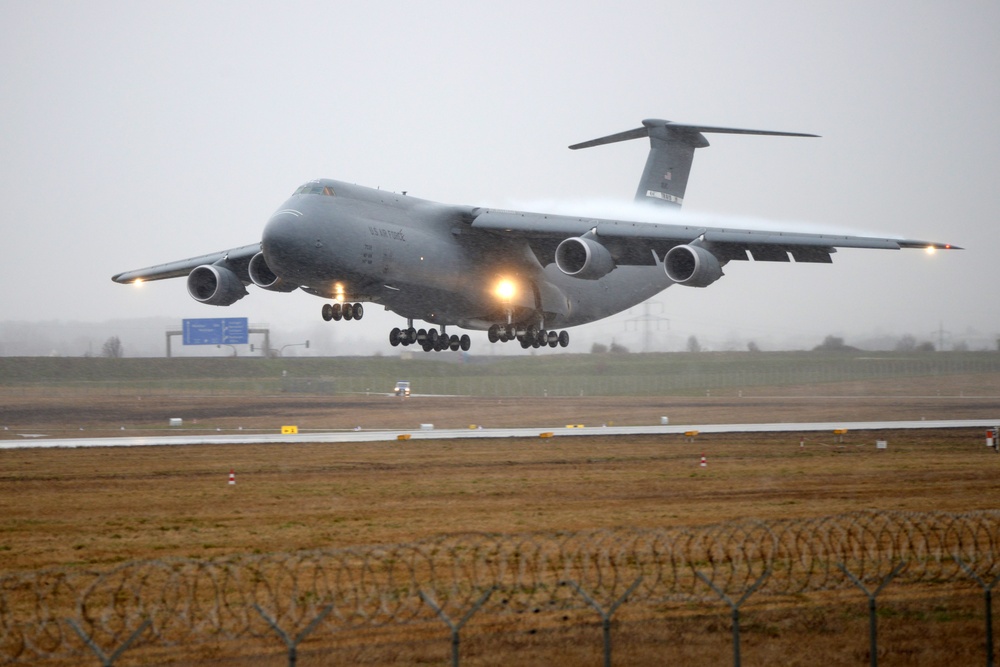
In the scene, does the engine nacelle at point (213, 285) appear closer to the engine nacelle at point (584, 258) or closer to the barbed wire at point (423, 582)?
the engine nacelle at point (584, 258)

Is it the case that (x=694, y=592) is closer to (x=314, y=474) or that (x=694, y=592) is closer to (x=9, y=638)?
(x=9, y=638)

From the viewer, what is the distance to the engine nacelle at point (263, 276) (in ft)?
91.1

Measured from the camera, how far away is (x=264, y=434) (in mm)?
39500

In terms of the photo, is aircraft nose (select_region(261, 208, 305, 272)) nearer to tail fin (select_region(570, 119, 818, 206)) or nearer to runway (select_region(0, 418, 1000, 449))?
runway (select_region(0, 418, 1000, 449))

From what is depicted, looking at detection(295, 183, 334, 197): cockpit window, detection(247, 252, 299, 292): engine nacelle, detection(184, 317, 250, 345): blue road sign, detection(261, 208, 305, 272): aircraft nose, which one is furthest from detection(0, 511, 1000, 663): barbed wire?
detection(184, 317, 250, 345): blue road sign

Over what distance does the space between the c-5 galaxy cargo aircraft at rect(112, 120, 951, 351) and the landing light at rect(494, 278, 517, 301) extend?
27 millimetres

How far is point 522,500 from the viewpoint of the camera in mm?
22641

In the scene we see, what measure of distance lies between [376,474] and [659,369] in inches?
1694

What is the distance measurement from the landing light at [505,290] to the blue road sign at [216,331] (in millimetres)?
36657

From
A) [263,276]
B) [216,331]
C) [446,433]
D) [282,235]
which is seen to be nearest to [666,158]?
[446,433]

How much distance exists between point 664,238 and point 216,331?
4237 cm

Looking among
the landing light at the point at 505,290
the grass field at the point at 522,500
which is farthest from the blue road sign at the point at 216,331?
the landing light at the point at 505,290

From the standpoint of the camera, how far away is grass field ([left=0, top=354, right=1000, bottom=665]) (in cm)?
1151

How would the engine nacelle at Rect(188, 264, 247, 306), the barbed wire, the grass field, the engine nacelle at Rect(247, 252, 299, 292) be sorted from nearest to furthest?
the grass field
the barbed wire
the engine nacelle at Rect(247, 252, 299, 292)
the engine nacelle at Rect(188, 264, 247, 306)
